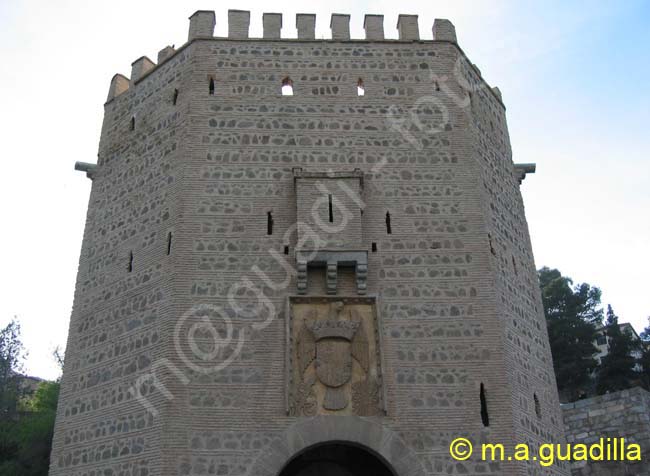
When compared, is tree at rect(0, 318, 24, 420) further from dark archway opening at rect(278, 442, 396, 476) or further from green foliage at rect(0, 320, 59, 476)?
dark archway opening at rect(278, 442, 396, 476)

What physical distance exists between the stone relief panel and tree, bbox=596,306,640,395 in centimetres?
1878

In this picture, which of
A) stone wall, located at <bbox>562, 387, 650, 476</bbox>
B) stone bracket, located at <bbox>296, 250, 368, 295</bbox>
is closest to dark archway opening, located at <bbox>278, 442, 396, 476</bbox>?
stone bracket, located at <bbox>296, 250, 368, 295</bbox>

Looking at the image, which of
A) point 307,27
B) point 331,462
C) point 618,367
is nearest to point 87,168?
point 307,27

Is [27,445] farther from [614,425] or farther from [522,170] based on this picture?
[614,425]

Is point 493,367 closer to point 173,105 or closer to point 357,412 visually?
point 357,412

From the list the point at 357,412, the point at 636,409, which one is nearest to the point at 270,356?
the point at 357,412

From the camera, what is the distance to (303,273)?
9.04m

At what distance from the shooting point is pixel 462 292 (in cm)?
935

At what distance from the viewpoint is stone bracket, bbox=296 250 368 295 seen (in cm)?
904

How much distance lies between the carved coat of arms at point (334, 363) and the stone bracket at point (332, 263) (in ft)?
1.06

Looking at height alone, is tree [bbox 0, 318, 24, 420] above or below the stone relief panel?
above

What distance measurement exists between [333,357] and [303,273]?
1.26 metres

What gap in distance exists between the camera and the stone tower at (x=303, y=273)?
837 centimetres

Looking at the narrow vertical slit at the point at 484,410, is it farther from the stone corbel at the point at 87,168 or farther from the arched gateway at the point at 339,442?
the stone corbel at the point at 87,168
